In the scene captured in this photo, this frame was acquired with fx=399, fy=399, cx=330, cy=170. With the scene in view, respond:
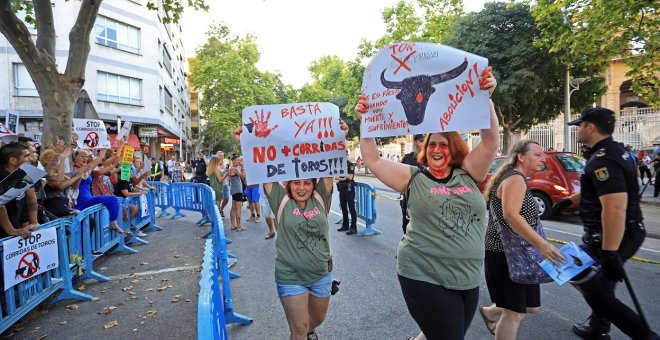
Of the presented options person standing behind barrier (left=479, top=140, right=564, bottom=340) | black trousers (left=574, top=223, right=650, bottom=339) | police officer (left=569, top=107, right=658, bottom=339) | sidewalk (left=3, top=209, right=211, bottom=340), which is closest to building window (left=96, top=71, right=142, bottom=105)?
sidewalk (left=3, top=209, right=211, bottom=340)

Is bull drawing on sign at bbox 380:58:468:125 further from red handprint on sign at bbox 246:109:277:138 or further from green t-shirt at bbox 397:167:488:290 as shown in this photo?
red handprint on sign at bbox 246:109:277:138

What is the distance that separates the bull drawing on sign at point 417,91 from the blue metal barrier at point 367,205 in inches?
234

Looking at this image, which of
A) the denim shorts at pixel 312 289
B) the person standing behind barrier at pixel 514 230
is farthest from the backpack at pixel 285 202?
the person standing behind barrier at pixel 514 230

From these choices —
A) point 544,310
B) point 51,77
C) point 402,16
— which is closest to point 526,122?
point 402,16

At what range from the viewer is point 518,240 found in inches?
120

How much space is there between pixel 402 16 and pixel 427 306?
991 inches

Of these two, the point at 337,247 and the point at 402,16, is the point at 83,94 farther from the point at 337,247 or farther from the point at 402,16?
the point at 402,16

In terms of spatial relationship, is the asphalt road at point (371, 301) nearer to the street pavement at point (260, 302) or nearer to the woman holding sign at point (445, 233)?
the street pavement at point (260, 302)

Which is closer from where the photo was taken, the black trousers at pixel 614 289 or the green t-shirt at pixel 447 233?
the green t-shirt at pixel 447 233

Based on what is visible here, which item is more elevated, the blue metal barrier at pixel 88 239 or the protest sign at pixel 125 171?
the protest sign at pixel 125 171

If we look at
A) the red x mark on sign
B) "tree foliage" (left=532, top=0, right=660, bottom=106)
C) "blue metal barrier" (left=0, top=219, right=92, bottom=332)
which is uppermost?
"tree foliage" (left=532, top=0, right=660, bottom=106)

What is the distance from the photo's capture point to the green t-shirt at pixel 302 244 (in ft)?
9.48

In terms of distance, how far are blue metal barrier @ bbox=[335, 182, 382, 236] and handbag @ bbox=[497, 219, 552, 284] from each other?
5382 millimetres

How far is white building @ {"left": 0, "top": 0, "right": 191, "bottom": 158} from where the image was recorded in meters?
21.0
